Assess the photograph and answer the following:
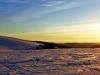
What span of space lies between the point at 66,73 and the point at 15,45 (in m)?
12.0

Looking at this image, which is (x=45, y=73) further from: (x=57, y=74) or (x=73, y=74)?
(x=73, y=74)

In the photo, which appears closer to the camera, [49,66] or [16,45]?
[49,66]

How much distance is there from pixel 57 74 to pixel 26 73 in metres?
0.78

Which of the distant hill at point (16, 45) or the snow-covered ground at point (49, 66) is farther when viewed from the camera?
the distant hill at point (16, 45)

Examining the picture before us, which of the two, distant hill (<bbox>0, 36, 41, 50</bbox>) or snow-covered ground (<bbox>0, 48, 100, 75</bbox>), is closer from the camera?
snow-covered ground (<bbox>0, 48, 100, 75</bbox>)

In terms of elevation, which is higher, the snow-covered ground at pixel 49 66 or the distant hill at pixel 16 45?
the distant hill at pixel 16 45

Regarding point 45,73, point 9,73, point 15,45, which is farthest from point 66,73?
point 15,45

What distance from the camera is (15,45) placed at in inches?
669

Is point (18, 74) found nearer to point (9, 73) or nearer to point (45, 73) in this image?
point (9, 73)

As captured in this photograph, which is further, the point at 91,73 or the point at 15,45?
the point at 15,45

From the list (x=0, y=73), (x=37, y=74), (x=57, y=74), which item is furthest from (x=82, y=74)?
(x=0, y=73)

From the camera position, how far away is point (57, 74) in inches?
209

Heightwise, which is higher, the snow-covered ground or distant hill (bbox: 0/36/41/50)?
distant hill (bbox: 0/36/41/50)

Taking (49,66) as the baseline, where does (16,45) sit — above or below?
above
